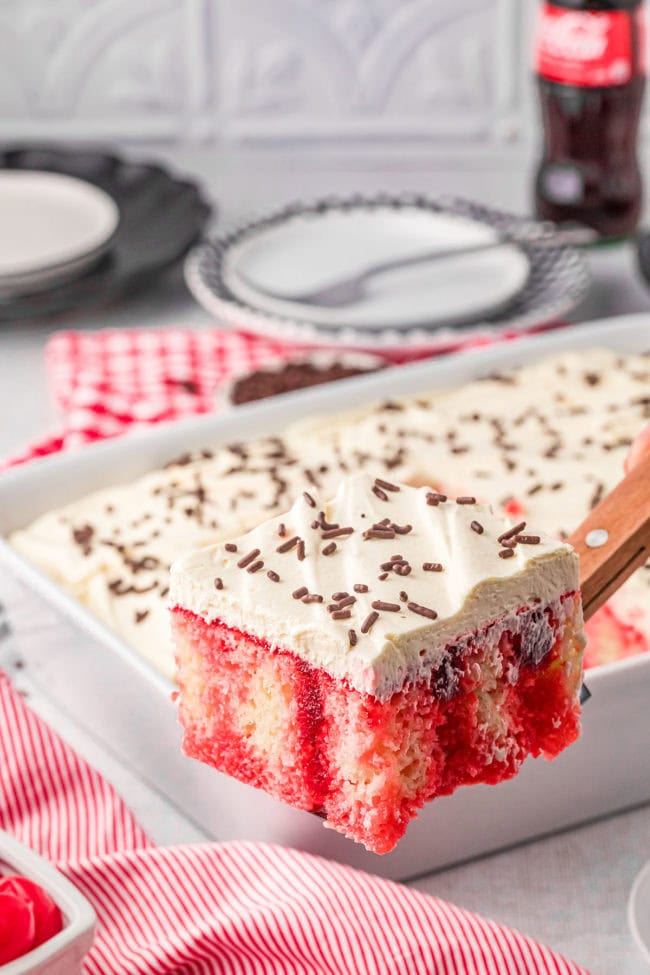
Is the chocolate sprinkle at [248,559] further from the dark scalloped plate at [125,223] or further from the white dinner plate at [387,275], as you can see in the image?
the dark scalloped plate at [125,223]

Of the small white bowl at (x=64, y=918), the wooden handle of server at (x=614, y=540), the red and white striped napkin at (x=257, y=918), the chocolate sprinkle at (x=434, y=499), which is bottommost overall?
the red and white striped napkin at (x=257, y=918)

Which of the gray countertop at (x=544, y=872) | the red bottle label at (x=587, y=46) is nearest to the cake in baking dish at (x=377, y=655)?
the gray countertop at (x=544, y=872)

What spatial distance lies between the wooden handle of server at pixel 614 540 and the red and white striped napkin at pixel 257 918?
9.9 inches

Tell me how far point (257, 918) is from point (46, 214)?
5.28 ft

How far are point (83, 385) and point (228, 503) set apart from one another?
49 centimetres

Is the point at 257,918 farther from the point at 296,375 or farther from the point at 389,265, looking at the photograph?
the point at 389,265

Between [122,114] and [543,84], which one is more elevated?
[543,84]

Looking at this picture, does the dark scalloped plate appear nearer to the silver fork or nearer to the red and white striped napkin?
the silver fork

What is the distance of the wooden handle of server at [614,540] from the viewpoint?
39.9 inches

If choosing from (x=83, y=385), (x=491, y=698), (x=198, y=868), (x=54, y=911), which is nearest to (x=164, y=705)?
(x=198, y=868)

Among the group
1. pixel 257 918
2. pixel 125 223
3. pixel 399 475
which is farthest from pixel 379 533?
pixel 125 223

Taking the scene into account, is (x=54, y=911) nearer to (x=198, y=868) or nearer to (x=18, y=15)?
(x=198, y=868)

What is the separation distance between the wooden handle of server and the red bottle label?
4.18 ft

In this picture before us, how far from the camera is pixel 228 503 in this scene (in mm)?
1485
